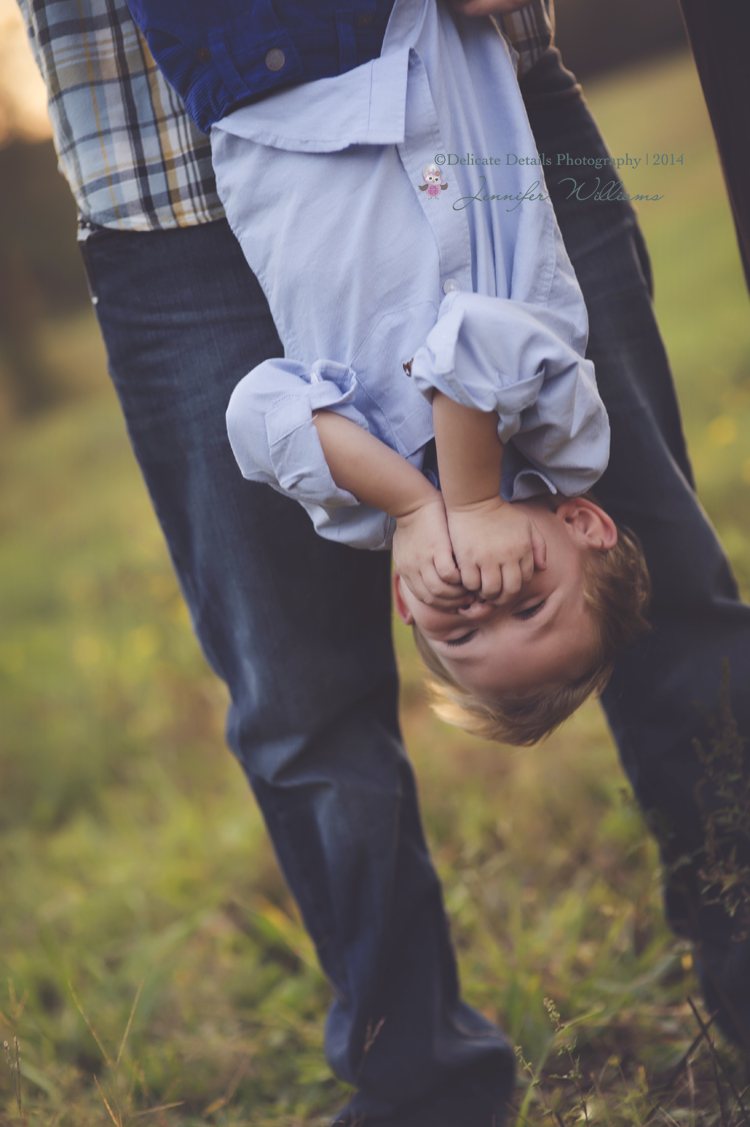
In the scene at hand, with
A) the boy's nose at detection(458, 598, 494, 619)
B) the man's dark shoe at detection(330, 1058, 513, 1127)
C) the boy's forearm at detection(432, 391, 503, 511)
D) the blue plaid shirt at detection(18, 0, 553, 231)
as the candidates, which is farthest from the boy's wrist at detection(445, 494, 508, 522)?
the man's dark shoe at detection(330, 1058, 513, 1127)

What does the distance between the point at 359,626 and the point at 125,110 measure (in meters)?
0.84

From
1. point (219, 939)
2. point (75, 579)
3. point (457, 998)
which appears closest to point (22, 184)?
point (75, 579)

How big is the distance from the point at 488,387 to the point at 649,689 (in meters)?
0.69

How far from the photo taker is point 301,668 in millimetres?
1438

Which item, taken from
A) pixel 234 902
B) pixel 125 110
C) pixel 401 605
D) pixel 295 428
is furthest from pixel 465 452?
pixel 234 902

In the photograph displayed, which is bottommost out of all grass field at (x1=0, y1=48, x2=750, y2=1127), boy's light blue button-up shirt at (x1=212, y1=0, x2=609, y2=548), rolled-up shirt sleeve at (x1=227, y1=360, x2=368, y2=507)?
grass field at (x1=0, y1=48, x2=750, y2=1127)

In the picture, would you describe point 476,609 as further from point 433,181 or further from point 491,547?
point 433,181

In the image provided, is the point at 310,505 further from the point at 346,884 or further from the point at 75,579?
the point at 75,579

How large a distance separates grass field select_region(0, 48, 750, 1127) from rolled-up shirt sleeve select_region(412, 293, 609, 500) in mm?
703

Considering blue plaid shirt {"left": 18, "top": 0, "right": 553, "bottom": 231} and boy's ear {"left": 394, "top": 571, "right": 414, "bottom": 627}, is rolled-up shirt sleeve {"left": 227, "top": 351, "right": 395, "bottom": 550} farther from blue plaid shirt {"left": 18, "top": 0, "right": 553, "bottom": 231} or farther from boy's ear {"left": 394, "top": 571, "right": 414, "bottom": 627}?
blue plaid shirt {"left": 18, "top": 0, "right": 553, "bottom": 231}

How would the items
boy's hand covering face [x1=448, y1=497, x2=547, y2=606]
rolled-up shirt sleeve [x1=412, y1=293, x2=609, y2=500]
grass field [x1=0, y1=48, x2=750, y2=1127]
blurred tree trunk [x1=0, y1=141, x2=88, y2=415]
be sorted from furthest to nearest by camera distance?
blurred tree trunk [x1=0, y1=141, x2=88, y2=415], grass field [x1=0, y1=48, x2=750, y2=1127], boy's hand covering face [x1=448, y1=497, x2=547, y2=606], rolled-up shirt sleeve [x1=412, y1=293, x2=609, y2=500]

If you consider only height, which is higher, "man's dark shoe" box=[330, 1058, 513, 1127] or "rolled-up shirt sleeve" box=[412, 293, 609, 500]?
"rolled-up shirt sleeve" box=[412, 293, 609, 500]

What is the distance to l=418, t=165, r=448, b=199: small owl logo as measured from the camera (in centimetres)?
116

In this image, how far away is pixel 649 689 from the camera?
4.89 ft
